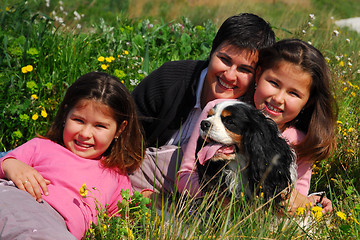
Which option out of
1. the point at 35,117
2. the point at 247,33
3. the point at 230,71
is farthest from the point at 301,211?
the point at 35,117

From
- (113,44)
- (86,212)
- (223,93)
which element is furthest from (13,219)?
(113,44)

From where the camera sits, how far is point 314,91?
3230mm

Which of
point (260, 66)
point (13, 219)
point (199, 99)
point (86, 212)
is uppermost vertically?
point (260, 66)

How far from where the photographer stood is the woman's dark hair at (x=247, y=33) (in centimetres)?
330

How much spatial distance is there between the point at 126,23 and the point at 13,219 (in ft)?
14.0

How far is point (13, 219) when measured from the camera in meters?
2.35

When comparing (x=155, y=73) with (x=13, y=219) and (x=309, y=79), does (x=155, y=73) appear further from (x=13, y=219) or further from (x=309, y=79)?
(x=13, y=219)

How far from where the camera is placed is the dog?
8.73 ft

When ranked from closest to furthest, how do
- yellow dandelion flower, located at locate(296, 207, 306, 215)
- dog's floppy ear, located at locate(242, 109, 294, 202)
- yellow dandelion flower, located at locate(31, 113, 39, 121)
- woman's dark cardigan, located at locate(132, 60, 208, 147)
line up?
yellow dandelion flower, located at locate(296, 207, 306, 215)
dog's floppy ear, located at locate(242, 109, 294, 202)
woman's dark cardigan, located at locate(132, 60, 208, 147)
yellow dandelion flower, located at locate(31, 113, 39, 121)

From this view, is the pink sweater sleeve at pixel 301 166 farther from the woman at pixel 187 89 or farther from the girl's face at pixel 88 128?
the girl's face at pixel 88 128

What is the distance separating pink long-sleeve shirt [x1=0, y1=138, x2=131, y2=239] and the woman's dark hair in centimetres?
129

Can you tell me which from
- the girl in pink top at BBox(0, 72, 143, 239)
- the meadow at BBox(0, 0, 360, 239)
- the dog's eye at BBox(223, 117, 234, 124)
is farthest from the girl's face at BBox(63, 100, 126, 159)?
the dog's eye at BBox(223, 117, 234, 124)

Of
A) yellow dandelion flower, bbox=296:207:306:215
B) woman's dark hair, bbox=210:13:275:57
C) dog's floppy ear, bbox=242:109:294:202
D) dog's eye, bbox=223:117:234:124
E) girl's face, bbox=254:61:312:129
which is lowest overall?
yellow dandelion flower, bbox=296:207:306:215

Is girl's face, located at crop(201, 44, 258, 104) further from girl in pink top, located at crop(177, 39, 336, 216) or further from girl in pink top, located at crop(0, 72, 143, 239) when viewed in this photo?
girl in pink top, located at crop(0, 72, 143, 239)
